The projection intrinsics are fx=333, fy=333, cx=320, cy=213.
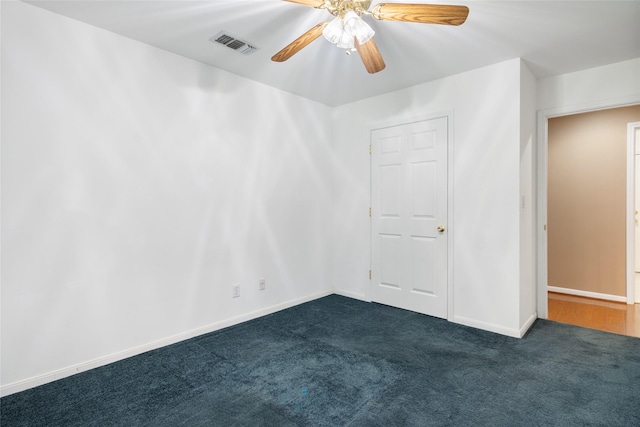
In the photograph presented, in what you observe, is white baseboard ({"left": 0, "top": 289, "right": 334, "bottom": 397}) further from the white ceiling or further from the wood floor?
the wood floor

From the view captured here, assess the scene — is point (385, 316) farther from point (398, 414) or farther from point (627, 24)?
point (627, 24)

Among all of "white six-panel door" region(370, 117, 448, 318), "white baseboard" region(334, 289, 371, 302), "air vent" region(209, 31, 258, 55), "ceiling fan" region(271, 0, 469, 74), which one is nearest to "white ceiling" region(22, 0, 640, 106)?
"air vent" region(209, 31, 258, 55)

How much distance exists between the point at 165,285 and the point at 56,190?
3.42ft

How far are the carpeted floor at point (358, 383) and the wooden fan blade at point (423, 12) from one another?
84.9 inches

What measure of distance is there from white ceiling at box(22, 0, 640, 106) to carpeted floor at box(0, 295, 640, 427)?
7.89 feet

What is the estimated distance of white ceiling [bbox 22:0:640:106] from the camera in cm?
213

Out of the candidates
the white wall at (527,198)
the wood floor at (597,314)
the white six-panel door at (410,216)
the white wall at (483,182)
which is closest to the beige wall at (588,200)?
the wood floor at (597,314)

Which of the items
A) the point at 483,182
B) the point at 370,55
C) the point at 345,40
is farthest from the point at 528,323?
the point at 345,40

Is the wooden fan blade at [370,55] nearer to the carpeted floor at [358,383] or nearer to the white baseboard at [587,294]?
the carpeted floor at [358,383]

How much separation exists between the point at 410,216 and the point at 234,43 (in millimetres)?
2377

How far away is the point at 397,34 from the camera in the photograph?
2.40m

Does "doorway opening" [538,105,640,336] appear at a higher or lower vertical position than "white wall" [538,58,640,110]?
lower

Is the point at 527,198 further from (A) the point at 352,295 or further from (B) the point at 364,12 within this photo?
(B) the point at 364,12

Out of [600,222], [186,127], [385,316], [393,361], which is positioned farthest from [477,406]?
[600,222]
